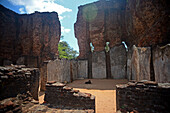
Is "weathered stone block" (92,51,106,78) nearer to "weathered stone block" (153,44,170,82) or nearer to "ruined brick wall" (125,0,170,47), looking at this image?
"ruined brick wall" (125,0,170,47)

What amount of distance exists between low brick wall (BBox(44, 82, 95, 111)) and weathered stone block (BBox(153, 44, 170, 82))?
336 cm

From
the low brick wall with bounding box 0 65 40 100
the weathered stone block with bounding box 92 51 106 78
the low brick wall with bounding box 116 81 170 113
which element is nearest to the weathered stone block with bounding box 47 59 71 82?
the low brick wall with bounding box 0 65 40 100

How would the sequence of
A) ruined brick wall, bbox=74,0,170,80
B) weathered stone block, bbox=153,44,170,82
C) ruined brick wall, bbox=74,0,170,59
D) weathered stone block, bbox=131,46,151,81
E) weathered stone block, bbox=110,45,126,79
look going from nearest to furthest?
weathered stone block, bbox=153,44,170,82
weathered stone block, bbox=131,46,151,81
ruined brick wall, bbox=74,0,170,80
ruined brick wall, bbox=74,0,170,59
weathered stone block, bbox=110,45,126,79

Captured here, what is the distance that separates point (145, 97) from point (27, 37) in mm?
16362

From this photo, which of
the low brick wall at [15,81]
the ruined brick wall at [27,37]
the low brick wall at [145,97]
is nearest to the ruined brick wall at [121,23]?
the ruined brick wall at [27,37]

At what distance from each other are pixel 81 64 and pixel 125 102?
8818 mm

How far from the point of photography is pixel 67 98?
3.31 metres

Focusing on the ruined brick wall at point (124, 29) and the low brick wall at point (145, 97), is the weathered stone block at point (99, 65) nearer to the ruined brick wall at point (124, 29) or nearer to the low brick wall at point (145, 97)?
the ruined brick wall at point (124, 29)

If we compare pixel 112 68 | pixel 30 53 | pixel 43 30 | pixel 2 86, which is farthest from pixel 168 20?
pixel 30 53

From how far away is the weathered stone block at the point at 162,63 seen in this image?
12.2 feet

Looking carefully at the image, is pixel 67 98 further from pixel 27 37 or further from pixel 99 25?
pixel 27 37

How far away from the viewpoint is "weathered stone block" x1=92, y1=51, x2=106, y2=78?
10.9m

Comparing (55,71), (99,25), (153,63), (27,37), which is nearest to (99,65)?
(99,25)

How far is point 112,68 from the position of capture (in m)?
10.5
